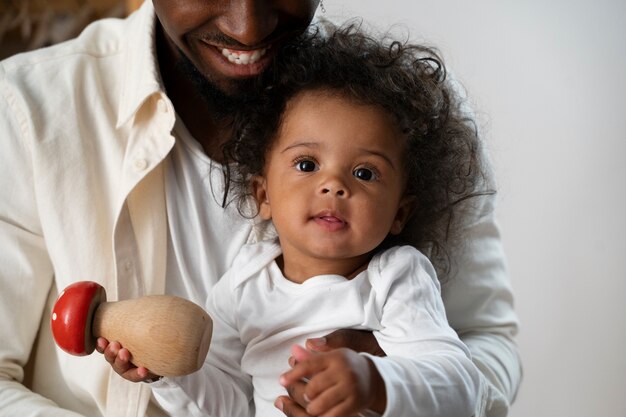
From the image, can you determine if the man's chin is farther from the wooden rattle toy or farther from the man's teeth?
the wooden rattle toy

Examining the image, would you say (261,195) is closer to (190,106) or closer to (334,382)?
(190,106)

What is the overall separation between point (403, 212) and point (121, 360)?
46 cm

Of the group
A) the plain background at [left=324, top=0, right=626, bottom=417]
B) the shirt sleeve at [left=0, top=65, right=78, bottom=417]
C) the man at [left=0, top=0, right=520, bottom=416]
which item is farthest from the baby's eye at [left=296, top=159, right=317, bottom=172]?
the plain background at [left=324, top=0, right=626, bottom=417]

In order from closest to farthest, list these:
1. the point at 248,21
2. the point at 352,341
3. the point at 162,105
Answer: the point at 352,341 < the point at 248,21 < the point at 162,105

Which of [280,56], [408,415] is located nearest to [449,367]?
[408,415]

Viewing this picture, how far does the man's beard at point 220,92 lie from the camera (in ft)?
4.37

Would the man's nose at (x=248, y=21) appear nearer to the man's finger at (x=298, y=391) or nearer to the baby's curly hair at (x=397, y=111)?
the baby's curly hair at (x=397, y=111)

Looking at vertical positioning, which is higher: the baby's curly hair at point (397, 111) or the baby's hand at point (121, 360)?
the baby's curly hair at point (397, 111)

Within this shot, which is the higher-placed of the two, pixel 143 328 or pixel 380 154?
pixel 380 154

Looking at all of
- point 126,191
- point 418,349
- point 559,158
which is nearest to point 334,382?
point 418,349

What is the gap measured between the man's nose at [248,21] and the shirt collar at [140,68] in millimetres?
146

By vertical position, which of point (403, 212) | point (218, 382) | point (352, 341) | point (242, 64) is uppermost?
point (242, 64)

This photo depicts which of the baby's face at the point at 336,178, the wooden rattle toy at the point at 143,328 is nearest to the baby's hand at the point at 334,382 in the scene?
the wooden rattle toy at the point at 143,328

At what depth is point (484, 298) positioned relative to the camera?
A: 1483mm
